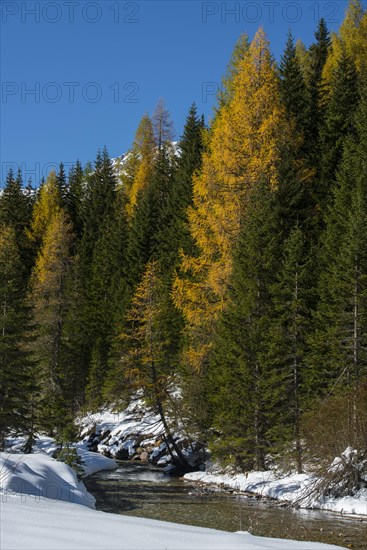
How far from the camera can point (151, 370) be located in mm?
29391

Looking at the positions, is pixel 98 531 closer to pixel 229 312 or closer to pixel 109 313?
pixel 229 312

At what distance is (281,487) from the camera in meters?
19.8

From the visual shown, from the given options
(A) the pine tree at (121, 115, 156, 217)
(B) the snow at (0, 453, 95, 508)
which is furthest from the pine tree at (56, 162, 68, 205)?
(B) the snow at (0, 453, 95, 508)

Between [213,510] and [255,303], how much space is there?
9386 mm

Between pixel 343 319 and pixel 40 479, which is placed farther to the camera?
pixel 343 319

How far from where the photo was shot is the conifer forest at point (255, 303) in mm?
21266

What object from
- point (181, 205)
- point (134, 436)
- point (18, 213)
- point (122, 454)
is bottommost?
point (122, 454)

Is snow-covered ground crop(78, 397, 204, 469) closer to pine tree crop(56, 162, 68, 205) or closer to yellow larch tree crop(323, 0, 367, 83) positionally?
yellow larch tree crop(323, 0, 367, 83)

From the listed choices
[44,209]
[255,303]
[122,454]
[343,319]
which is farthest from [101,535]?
[44,209]

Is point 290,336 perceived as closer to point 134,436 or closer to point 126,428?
point 134,436

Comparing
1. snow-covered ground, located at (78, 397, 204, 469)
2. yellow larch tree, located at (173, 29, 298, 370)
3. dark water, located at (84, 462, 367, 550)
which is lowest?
dark water, located at (84, 462, 367, 550)

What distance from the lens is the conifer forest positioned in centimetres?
2127

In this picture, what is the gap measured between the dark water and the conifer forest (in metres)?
2.48

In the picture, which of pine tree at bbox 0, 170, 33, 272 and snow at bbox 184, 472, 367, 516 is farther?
pine tree at bbox 0, 170, 33, 272
